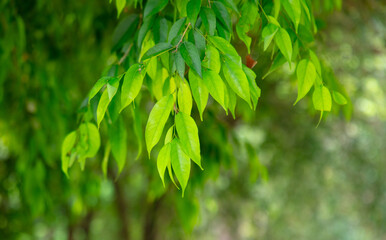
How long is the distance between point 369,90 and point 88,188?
239 cm

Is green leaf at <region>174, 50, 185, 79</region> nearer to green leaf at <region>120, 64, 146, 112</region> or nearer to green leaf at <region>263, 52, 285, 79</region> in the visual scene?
green leaf at <region>120, 64, 146, 112</region>

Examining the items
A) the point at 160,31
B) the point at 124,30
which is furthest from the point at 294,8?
the point at 124,30

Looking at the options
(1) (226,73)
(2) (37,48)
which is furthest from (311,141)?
(1) (226,73)

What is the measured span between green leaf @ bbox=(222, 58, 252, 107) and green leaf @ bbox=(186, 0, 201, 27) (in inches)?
3.6

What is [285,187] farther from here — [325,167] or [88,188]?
[88,188]

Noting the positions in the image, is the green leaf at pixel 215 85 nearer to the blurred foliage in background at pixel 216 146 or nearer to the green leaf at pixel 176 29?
the green leaf at pixel 176 29

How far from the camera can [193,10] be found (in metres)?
0.78

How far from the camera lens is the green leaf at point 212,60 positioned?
761 millimetres

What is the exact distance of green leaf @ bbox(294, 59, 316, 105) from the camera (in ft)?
2.76

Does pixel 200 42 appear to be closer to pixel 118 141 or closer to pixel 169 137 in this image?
pixel 169 137

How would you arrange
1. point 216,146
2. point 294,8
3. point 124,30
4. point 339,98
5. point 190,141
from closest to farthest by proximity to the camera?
1. point 190,141
2. point 294,8
3. point 339,98
4. point 124,30
5. point 216,146

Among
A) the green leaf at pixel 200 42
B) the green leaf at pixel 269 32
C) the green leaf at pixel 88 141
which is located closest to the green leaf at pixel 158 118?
the green leaf at pixel 200 42

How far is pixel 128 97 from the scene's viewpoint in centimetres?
75

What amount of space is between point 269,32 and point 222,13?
0.35ft
